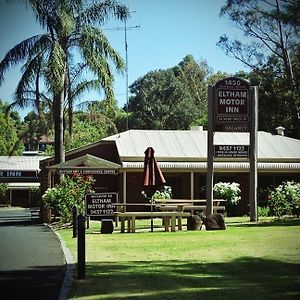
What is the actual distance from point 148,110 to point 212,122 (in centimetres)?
3023

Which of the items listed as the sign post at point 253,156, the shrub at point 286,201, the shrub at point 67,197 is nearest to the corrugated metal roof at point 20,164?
the shrub at point 67,197

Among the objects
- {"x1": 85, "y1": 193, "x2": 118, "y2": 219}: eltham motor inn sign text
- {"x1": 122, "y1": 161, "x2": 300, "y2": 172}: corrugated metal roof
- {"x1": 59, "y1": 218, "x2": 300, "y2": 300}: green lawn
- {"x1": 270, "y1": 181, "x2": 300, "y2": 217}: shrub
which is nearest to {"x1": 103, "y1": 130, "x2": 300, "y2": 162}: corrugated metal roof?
{"x1": 122, "y1": 161, "x2": 300, "y2": 172}: corrugated metal roof

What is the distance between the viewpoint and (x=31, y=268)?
949cm

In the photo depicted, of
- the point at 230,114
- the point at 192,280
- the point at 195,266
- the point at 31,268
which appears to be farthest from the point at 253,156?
the point at 192,280

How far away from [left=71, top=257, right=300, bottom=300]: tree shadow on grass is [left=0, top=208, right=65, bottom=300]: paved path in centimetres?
47

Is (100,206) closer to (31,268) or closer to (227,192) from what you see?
(31,268)

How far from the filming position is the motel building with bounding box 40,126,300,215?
80.2 feet

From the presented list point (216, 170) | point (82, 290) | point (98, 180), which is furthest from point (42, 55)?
point (82, 290)

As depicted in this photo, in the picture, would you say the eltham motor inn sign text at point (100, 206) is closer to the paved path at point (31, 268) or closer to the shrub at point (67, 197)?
the paved path at point (31, 268)

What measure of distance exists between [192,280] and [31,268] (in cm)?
291

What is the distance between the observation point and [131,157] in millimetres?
24234

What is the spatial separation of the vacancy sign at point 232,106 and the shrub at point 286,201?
3732 mm

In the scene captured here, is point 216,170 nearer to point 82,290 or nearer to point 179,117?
point 82,290

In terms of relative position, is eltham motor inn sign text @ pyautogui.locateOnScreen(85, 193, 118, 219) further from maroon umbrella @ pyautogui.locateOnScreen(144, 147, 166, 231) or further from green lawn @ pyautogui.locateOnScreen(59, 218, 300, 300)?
green lawn @ pyautogui.locateOnScreen(59, 218, 300, 300)
